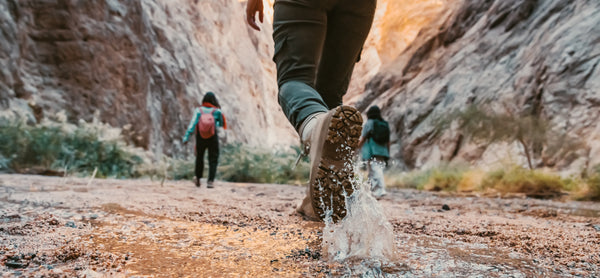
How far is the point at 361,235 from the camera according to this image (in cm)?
104

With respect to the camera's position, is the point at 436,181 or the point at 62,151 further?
the point at 436,181

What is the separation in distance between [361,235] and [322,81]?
0.90m

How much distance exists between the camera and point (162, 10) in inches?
566

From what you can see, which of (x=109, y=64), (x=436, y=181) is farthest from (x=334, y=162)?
(x=109, y=64)

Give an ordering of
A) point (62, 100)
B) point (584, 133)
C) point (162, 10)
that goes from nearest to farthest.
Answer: point (584, 133) < point (62, 100) < point (162, 10)

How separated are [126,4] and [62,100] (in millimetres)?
3871

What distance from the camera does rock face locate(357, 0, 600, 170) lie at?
26.7ft

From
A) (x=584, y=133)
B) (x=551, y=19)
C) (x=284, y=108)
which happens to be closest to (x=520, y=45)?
(x=551, y=19)

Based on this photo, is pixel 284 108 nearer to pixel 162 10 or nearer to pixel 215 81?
pixel 162 10

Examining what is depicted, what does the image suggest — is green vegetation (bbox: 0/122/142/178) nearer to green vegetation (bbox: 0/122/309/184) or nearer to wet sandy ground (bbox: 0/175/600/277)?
green vegetation (bbox: 0/122/309/184)

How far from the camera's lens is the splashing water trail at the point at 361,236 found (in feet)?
3.12

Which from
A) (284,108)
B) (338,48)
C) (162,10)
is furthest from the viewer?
(162,10)

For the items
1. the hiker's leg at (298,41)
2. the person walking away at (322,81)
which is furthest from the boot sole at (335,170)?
the hiker's leg at (298,41)

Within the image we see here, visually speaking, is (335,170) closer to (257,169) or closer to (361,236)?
(361,236)
